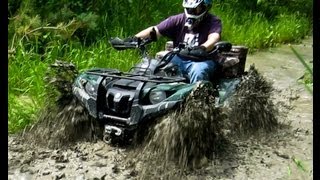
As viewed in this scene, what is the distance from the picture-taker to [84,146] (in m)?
4.57

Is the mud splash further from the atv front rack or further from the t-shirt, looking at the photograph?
the t-shirt

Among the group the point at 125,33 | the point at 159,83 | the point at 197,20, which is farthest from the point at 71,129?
the point at 125,33

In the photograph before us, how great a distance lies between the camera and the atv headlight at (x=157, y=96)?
4180 mm

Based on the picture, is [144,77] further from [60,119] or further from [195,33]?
[195,33]

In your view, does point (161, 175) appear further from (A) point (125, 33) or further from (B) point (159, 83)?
(A) point (125, 33)

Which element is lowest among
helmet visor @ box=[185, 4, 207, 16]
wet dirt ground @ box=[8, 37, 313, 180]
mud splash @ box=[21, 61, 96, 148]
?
wet dirt ground @ box=[8, 37, 313, 180]

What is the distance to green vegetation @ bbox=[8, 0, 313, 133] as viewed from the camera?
222 inches

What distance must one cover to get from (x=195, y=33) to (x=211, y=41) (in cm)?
28

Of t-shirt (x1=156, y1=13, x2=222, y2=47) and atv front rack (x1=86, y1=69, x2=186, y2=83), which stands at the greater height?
t-shirt (x1=156, y1=13, x2=222, y2=47)

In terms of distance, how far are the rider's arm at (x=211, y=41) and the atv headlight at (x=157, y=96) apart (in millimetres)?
913

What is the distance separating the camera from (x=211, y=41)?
16.4 feet

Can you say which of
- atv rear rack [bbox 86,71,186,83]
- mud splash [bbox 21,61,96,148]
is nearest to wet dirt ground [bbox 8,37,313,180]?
mud splash [bbox 21,61,96,148]

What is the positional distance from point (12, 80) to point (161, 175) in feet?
8.74

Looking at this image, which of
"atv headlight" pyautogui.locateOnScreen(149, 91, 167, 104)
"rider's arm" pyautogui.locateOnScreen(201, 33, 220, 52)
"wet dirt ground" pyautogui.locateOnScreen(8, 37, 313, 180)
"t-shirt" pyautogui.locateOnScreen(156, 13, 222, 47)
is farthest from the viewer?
"t-shirt" pyautogui.locateOnScreen(156, 13, 222, 47)
